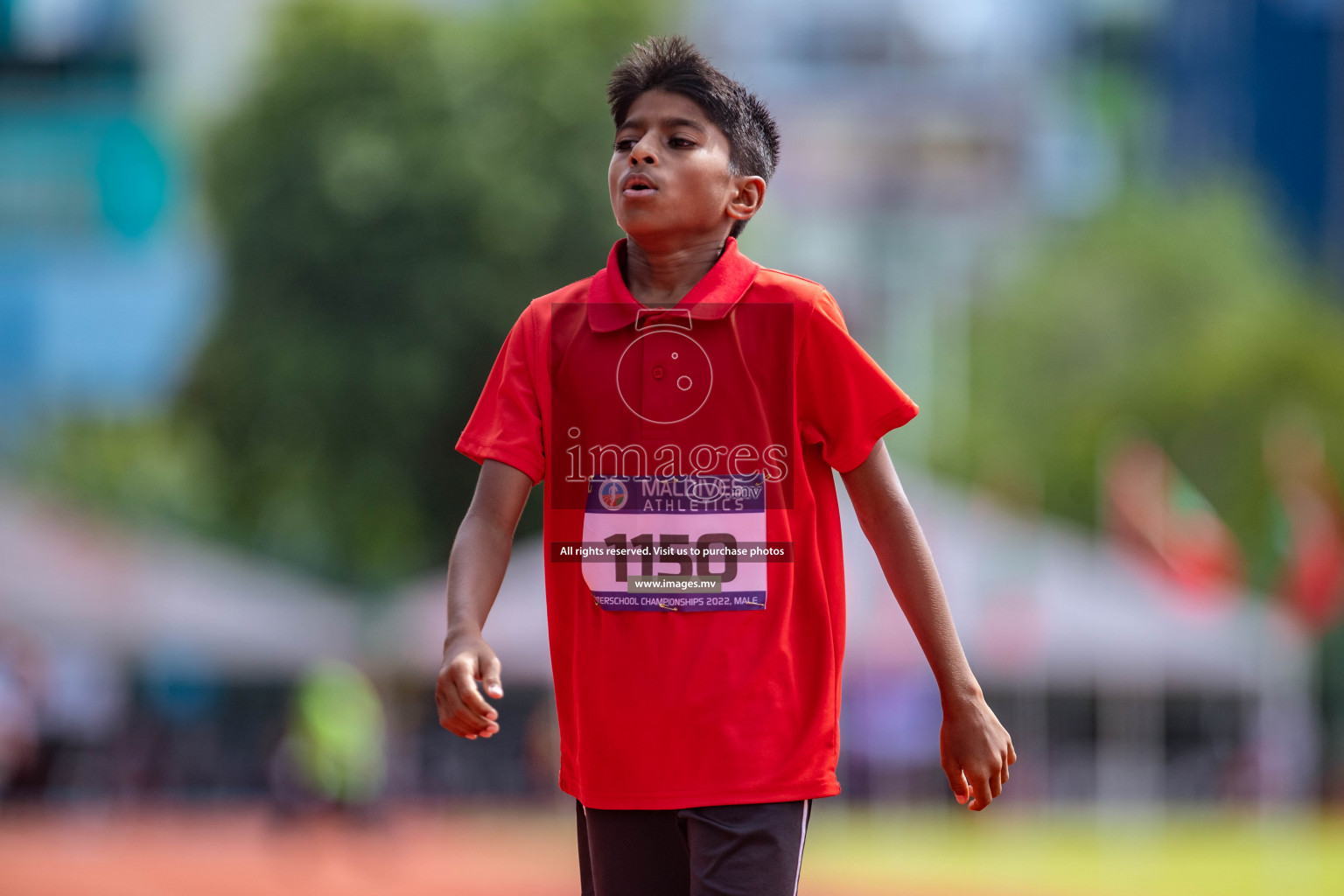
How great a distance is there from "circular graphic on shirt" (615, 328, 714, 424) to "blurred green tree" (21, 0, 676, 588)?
60.8ft

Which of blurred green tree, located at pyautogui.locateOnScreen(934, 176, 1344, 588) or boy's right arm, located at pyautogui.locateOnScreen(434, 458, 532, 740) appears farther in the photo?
blurred green tree, located at pyautogui.locateOnScreen(934, 176, 1344, 588)

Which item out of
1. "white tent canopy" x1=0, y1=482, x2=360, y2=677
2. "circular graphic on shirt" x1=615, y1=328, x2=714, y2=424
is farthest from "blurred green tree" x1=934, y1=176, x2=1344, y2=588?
"circular graphic on shirt" x1=615, y1=328, x2=714, y2=424

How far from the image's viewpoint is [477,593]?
269 cm

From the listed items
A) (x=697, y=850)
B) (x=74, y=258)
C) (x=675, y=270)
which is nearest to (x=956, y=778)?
(x=697, y=850)

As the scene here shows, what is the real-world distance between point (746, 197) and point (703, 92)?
202 millimetres

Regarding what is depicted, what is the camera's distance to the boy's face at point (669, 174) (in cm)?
274

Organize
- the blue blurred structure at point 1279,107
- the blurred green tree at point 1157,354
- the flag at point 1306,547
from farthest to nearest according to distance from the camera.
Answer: the blue blurred structure at point 1279,107 → the blurred green tree at point 1157,354 → the flag at point 1306,547

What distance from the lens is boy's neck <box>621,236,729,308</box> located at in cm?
282

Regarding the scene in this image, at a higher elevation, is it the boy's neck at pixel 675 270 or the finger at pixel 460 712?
the boy's neck at pixel 675 270

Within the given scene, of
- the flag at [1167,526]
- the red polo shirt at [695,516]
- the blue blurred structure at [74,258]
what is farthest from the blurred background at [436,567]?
the red polo shirt at [695,516]

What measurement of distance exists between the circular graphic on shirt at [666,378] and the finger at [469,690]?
0.49 metres

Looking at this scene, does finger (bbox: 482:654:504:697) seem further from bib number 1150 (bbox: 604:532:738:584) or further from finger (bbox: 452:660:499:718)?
bib number 1150 (bbox: 604:532:738:584)

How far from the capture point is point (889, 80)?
4703 cm

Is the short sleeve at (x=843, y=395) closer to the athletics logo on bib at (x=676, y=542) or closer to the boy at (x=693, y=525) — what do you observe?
the boy at (x=693, y=525)
